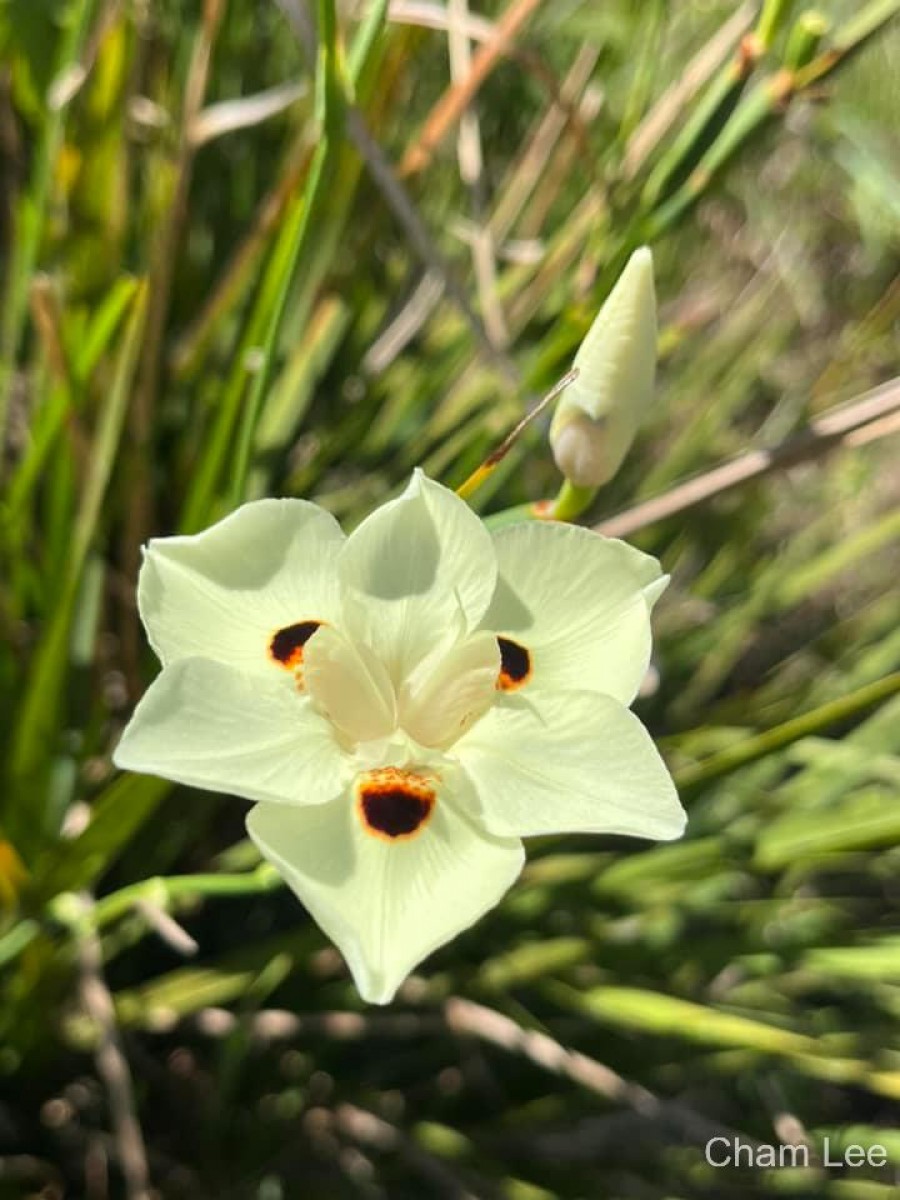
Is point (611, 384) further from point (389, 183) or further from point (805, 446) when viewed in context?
point (389, 183)

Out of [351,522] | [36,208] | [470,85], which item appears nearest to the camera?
[36,208]

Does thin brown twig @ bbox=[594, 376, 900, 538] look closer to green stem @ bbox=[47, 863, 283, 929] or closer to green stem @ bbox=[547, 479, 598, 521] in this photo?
green stem @ bbox=[547, 479, 598, 521]

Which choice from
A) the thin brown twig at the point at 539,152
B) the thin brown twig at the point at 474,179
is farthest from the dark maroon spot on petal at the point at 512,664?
the thin brown twig at the point at 539,152

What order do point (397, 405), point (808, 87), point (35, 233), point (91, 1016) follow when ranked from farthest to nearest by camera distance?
point (397, 405)
point (91, 1016)
point (35, 233)
point (808, 87)

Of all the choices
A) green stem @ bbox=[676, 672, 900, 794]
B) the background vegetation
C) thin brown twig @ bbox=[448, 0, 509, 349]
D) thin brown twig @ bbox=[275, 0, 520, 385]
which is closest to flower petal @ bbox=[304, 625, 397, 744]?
the background vegetation

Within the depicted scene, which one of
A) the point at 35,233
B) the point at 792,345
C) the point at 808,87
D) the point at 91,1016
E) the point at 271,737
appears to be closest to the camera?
the point at 271,737

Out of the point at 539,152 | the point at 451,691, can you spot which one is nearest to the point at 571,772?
the point at 451,691

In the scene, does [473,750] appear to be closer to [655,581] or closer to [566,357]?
[655,581]

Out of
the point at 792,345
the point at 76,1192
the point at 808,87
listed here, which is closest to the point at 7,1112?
the point at 76,1192
